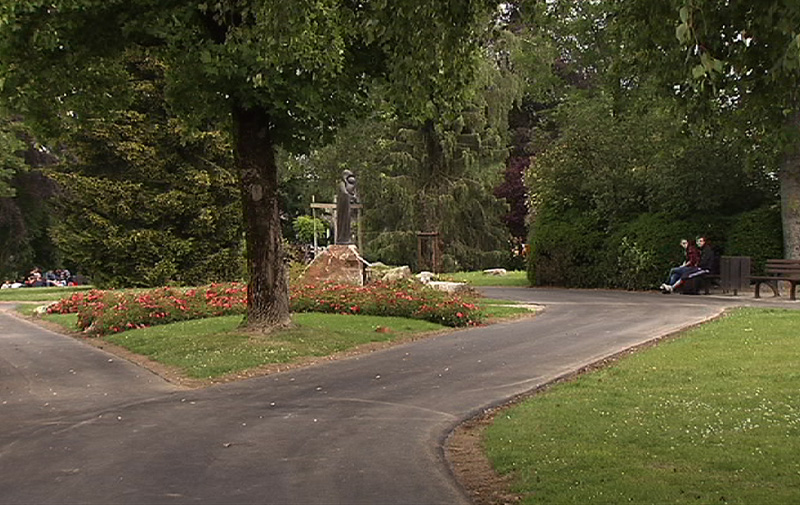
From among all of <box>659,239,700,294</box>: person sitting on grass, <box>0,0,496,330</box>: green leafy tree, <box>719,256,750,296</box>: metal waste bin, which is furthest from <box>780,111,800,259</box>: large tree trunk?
<box>0,0,496,330</box>: green leafy tree

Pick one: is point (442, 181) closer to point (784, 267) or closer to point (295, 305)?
point (784, 267)

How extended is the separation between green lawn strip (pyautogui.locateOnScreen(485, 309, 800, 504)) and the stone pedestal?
515 inches

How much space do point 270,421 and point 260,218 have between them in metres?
6.39

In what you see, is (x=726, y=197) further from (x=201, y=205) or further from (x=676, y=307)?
(x=201, y=205)

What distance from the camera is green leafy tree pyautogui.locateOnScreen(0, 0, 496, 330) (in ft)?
34.6

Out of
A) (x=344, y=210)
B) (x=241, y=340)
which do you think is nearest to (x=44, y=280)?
(x=344, y=210)

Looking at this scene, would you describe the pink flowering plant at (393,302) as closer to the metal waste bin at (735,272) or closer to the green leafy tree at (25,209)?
the metal waste bin at (735,272)

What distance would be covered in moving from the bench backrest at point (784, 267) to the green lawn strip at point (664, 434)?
34.6 ft

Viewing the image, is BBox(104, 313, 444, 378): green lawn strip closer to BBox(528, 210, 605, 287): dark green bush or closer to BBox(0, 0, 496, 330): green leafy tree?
BBox(0, 0, 496, 330): green leafy tree

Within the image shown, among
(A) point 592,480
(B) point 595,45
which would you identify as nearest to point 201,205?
(B) point 595,45

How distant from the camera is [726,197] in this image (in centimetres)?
2492

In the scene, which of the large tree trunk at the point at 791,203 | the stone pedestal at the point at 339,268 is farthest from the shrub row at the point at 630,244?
the stone pedestal at the point at 339,268

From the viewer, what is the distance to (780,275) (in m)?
22.7

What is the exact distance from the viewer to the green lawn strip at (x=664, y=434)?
232 inches
